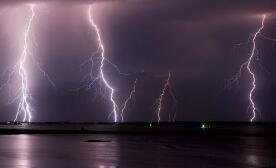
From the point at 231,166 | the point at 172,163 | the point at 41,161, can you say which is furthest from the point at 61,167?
the point at 231,166

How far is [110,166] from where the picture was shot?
21.8 m

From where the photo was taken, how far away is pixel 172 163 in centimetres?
2355

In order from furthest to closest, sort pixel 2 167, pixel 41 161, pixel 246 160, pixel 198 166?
pixel 246 160
pixel 41 161
pixel 198 166
pixel 2 167

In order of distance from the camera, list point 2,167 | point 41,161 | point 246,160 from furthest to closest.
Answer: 1. point 246,160
2. point 41,161
3. point 2,167

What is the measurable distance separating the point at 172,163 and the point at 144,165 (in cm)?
159

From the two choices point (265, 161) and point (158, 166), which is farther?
point (265, 161)

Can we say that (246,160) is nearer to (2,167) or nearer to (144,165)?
(144,165)

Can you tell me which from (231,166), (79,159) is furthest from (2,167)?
(231,166)

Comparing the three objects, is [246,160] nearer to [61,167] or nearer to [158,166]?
[158,166]

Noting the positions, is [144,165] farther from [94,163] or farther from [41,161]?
[41,161]

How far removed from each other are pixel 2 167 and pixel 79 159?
16.4 ft

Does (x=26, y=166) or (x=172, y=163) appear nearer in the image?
(x=26, y=166)

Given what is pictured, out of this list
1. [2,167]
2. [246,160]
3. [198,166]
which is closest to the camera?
[2,167]

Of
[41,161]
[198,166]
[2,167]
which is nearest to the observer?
[2,167]
